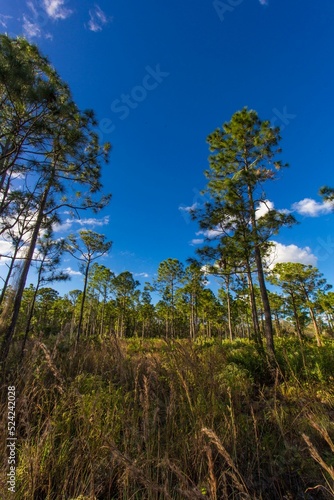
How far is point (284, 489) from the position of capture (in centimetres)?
197

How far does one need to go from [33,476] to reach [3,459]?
1.83ft

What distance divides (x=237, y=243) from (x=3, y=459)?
791cm

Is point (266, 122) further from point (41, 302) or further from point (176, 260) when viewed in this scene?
point (41, 302)

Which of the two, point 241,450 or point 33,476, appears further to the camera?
point 241,450

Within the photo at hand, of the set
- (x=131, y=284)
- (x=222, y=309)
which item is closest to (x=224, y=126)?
(x=131, y=284)

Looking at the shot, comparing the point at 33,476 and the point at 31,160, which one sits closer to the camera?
the point at 33,476

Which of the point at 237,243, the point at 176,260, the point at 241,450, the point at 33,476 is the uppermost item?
the point at 176,260

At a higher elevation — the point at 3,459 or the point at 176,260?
the point at 176,260

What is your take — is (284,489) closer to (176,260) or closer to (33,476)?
(33,476)

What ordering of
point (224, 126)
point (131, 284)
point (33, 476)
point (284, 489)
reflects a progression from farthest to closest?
1. point (131, 284)
2. point (224, 126)
3. point (284, 489)
4. point (33, 476)

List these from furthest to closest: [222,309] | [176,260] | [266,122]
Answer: [222,309]
[176,260]
[266,122]

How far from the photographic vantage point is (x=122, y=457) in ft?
3.04

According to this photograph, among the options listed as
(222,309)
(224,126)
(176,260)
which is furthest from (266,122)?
(222,309)

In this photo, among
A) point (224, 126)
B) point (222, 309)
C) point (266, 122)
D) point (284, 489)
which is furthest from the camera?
point (222, 309)
